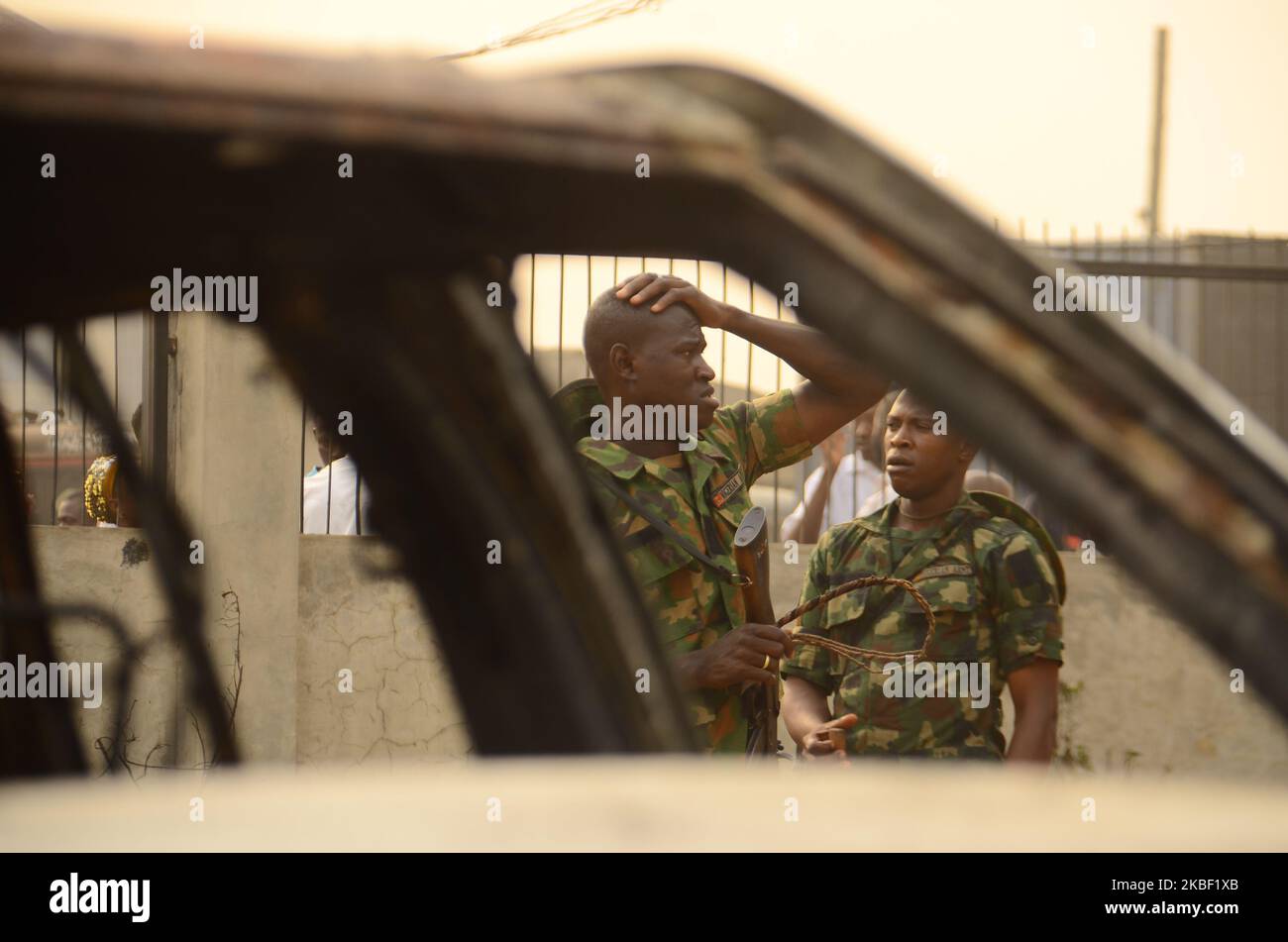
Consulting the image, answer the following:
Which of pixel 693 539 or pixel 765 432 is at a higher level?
pixel 765 432

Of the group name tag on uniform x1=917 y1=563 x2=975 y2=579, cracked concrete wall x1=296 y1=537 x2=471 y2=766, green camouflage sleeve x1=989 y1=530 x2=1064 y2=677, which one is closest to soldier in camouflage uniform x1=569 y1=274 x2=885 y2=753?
name tag on uniform x1=917 y1=563 x2=975 y2=579

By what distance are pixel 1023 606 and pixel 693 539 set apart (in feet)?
2.85

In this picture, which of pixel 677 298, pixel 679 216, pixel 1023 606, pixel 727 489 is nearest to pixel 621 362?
pixel 677 298

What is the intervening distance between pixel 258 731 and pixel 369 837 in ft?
19.3

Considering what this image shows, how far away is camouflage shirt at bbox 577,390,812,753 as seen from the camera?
337 cm

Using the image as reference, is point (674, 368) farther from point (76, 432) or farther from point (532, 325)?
point (76, 432)

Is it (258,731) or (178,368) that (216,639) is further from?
(178,368)

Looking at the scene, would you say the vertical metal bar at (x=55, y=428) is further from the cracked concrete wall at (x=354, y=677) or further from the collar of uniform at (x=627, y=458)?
the collar of uniform at (x=627, y=458)

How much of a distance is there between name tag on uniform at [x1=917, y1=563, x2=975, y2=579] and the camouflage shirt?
0.51 metres

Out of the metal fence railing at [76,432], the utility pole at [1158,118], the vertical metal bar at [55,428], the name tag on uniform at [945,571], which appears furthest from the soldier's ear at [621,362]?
the utility pole at [1158,118]

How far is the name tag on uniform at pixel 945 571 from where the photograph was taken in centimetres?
370

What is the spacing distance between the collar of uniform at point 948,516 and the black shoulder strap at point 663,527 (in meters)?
0.65

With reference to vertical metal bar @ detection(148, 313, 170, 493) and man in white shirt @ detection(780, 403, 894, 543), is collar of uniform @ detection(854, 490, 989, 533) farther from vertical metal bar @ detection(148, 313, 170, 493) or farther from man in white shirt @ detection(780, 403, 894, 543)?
vertical metal bar @ detection(148, 313, 170, 493)

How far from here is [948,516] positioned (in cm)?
384
